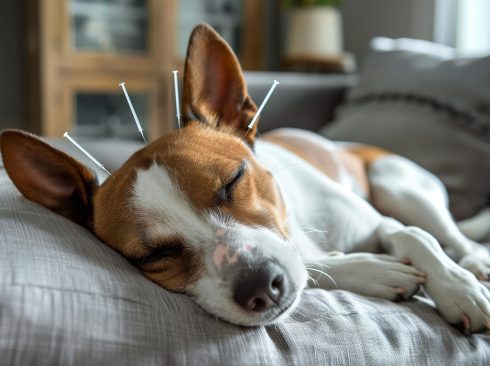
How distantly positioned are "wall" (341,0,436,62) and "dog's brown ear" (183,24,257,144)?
9.83 feet

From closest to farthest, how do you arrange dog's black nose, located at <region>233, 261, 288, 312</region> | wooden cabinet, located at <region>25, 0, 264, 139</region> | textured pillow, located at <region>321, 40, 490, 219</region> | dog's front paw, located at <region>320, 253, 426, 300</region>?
dog's black nose, located at <region>233, 261, 288, 312</region> → dog's front paw, located at <region>320, 253, 426, 300</region> → textured pillow, located at <region>321, 40, 490, 219</region> → wooden cabinet, located at <region>25, 0, 264, 139</region>

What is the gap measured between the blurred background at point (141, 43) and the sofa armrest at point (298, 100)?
4.48 ft

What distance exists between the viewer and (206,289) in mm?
1047

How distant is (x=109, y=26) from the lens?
15.0ft

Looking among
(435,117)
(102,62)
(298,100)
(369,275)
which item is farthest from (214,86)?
(102,62)

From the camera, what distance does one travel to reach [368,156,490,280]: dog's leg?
1.65 metres

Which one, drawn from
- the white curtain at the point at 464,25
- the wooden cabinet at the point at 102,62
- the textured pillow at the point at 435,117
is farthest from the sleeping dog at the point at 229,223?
the wooden cabinet at the point at 102,62

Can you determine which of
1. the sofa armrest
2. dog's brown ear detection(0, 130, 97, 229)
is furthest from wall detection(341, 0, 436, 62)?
dog's brown ear detection(0, 130, 97, 229)

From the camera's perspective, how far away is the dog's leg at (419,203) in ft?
5.42

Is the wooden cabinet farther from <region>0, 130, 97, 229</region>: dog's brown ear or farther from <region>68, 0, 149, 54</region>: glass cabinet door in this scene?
<region>0, 130, 97, 229</region>: dog's brown ear

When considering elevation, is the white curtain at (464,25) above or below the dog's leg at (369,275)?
above

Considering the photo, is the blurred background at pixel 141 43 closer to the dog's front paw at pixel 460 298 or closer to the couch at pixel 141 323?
the dog's front paw at pixel 460 298

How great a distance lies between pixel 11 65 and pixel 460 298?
4.44 m

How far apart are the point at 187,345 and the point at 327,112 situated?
7.09ft
